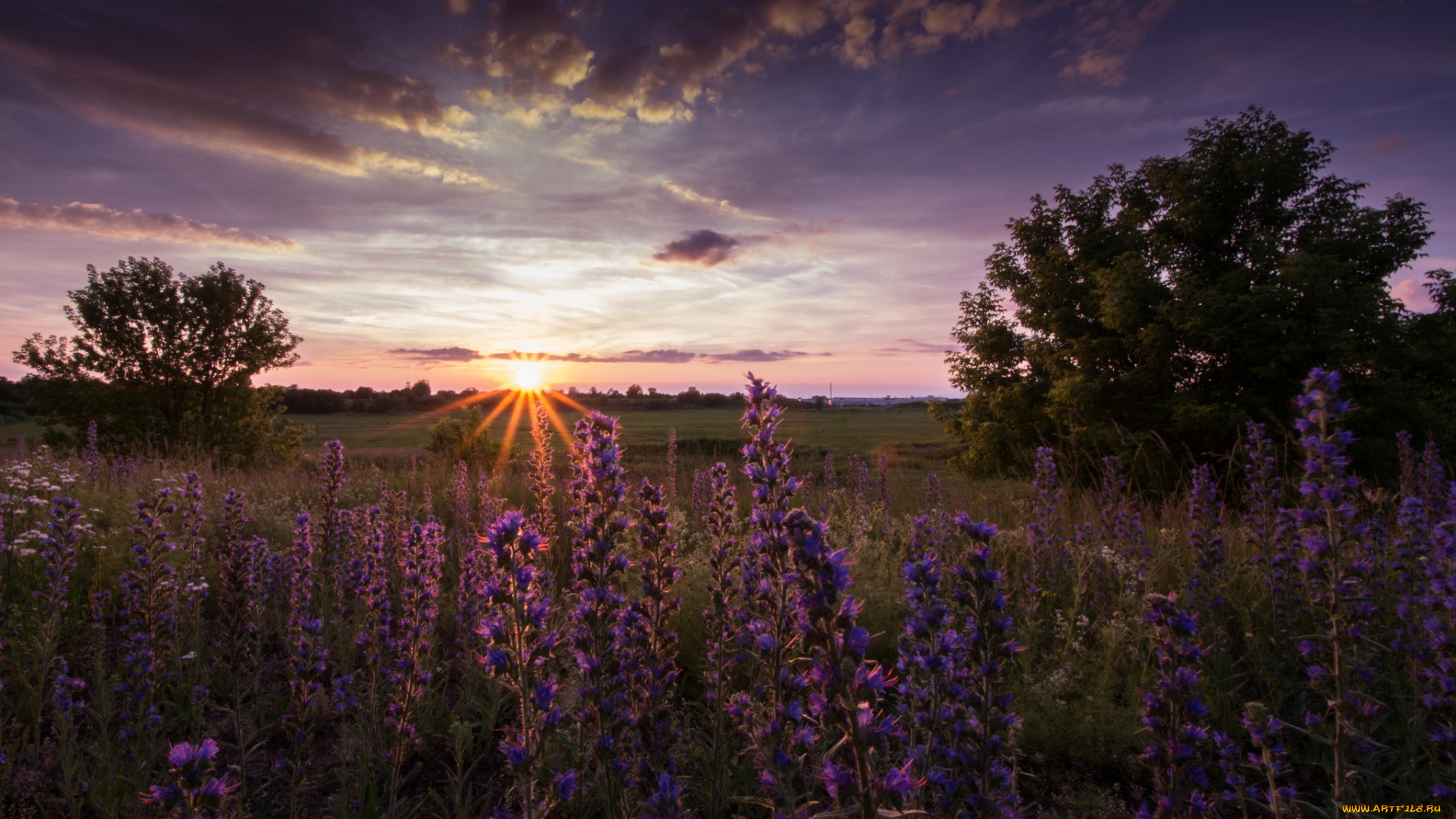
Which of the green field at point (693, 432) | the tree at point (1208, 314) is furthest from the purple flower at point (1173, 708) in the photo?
the green field at point (693, 432)

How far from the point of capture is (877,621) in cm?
520

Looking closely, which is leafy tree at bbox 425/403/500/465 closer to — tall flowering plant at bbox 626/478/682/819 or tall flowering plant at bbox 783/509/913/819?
tall flowering plant at bbox 626/478/682/819

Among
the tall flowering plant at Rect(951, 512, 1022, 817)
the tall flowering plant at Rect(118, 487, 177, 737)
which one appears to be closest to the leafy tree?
the tall flowering plant at Rect(118, 487, 177, 737)

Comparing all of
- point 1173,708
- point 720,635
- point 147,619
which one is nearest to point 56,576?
point 147,619

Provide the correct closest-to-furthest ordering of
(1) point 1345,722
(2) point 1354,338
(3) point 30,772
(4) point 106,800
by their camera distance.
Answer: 1. (1) point 1345,722
2. (4) point 106,800
3. (3) point 30,772
4. (2) point 1354,338

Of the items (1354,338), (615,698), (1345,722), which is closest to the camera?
(1345,722)

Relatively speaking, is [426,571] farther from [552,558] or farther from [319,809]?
[552,558]

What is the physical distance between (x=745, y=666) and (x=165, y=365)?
1735 inches

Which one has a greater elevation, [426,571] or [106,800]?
[426,571]

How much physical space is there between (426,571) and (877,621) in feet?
11.8

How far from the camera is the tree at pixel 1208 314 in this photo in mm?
18609

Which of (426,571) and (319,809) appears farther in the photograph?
(426,571)

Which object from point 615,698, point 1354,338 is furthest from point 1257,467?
point 1354,338

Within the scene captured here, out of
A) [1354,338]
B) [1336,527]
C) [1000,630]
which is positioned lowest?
[1000,630]
